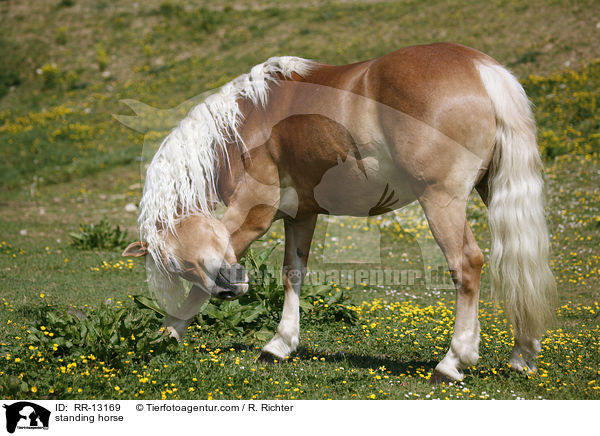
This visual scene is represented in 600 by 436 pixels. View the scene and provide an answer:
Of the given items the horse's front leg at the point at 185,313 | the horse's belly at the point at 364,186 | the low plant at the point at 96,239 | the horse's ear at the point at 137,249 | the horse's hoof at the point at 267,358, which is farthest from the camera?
the low plant at the point at 96,239

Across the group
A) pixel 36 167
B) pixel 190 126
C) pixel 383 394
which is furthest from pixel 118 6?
pixel 383 394

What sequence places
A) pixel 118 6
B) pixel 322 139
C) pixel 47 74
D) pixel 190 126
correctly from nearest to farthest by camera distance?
pixel 322 139 → pixel 190 126 → pixel 47 74 → pixel 118 6

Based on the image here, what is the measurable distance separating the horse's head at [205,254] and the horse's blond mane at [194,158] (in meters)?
0.07

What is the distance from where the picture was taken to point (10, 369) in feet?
13.9

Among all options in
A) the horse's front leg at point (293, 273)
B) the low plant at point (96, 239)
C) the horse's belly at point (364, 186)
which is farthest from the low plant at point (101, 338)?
the low plant at point (96, 239)

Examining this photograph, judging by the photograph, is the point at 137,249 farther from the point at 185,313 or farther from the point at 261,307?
the point at 261,307

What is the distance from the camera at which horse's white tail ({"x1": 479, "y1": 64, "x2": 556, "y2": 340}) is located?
4082 mm

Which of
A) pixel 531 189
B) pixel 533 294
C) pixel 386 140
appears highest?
pixel 386 140

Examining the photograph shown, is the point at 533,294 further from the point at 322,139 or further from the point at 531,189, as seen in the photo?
the point at 322,139

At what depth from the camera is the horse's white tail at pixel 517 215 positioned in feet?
13.4

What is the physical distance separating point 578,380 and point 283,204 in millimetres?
2610
